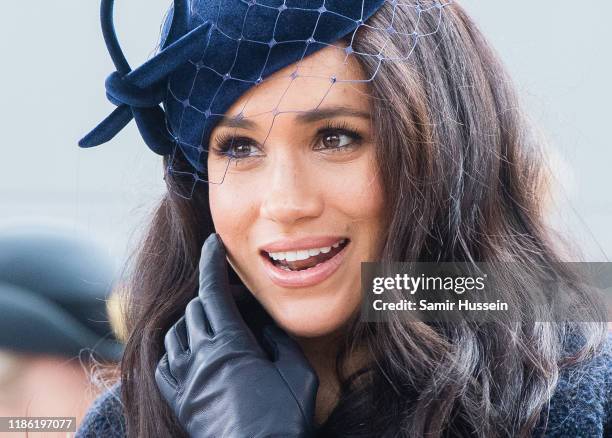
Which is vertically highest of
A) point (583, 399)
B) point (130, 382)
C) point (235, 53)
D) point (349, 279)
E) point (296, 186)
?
point (235, 53)

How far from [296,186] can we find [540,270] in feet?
1.41

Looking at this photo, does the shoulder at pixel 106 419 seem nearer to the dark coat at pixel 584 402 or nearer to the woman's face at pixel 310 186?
the woman's face at pixel 310 186

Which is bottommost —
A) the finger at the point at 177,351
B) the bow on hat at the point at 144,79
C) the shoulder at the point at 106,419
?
the shoulder at the point at 106,419

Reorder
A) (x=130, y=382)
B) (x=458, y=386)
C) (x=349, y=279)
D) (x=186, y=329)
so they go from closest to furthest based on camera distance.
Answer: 1. (x=458, y=386)
2. (x=349, y=279)
3. (x=186, y=329)
4. (x=130, y=382)

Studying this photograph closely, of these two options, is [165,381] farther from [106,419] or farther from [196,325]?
[106,419]

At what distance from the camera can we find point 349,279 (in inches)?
50.5

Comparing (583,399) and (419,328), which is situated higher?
(419,328)

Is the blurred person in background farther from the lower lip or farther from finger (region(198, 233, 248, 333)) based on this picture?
the lower lip

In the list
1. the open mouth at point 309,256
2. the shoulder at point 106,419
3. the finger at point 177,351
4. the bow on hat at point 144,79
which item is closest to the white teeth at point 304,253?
the open mouth at point 309,256

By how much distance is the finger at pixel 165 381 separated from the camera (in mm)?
1305

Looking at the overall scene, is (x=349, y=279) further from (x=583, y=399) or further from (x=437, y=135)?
(x=583, y=399)

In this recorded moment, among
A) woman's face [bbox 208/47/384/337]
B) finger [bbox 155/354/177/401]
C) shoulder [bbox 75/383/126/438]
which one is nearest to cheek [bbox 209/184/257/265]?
woman's face [bbox 208/47/384/337]

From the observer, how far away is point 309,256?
4.19 ft

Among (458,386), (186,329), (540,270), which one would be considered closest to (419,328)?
(458,386)
